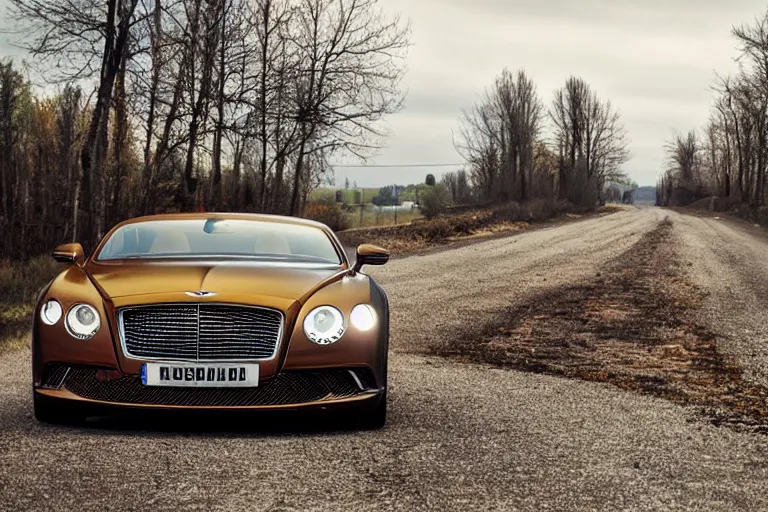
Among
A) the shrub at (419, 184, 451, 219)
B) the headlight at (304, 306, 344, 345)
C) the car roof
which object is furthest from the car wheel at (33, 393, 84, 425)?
the shrub at (419, 184, 451, 219)

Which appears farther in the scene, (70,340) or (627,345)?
(627,345)

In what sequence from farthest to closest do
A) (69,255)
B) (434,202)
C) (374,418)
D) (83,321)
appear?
(434,202) → (69,255) → (374,418) → (83,321)

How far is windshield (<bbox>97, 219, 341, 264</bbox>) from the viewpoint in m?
6.97

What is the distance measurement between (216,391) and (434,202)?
5736 cm

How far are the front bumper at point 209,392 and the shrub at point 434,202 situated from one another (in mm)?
56357

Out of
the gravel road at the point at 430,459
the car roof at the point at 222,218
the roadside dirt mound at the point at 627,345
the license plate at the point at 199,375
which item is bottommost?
the roadside dirt mound at the point at 627,345

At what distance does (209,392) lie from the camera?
5715 millimetres

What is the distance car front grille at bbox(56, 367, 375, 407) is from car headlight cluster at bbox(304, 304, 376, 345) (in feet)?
0.69

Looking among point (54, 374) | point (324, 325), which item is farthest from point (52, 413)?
point (324, 325)

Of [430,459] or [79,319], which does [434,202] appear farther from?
[430,459]

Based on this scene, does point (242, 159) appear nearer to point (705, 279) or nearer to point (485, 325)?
point (705, 279)

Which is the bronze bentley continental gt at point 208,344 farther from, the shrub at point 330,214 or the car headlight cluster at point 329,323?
the shrub at point 330,214

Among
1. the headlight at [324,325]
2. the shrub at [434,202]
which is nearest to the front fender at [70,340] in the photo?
the headlight at [324,325]

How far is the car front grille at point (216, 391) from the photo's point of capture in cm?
570
